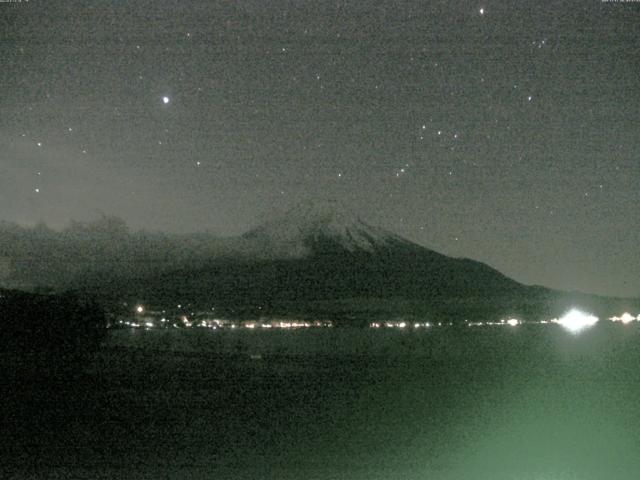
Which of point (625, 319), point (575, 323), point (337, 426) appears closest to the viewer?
point (337, 426)

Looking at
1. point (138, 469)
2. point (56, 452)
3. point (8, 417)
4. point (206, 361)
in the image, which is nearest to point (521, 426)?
point (138, 469)

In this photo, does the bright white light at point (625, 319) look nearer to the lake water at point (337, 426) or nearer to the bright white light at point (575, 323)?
the bright white light at point (575, 323)

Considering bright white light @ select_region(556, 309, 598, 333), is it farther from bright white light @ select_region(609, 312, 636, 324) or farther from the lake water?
the lake water

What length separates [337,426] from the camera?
1441 cm

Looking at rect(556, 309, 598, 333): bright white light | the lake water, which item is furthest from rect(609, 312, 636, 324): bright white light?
the lake water

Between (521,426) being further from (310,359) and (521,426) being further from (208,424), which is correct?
(310,359)

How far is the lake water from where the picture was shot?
10383 mm

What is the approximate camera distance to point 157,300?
174625mm

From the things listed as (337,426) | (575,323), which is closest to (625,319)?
(575,323)

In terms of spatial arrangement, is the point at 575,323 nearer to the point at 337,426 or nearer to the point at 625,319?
the point at 625,319

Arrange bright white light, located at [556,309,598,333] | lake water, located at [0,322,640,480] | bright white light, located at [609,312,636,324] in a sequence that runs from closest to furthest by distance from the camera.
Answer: lake water, located at [0,322,640,480] < bright white light, located at [556,309,598,333] < bright white light, located at [609,312,636,324]

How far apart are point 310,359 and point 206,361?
4833 millimetres

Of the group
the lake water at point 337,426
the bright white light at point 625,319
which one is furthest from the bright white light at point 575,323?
the lake water at point 337,426

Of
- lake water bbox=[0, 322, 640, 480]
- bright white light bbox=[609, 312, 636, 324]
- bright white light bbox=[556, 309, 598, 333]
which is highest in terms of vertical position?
bright white light bbox=[609, 312, 636, 324]
